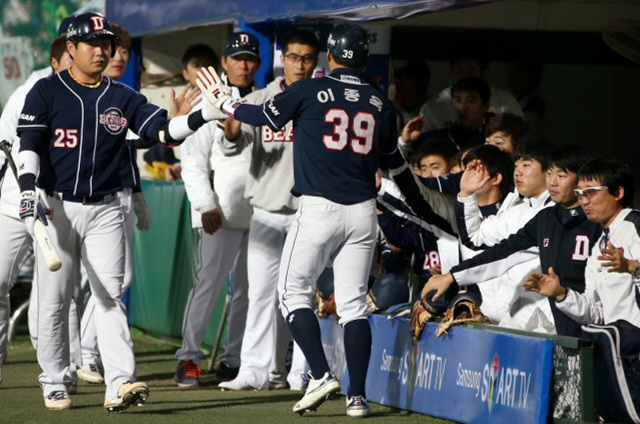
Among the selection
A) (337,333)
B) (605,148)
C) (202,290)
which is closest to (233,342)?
(202,290)

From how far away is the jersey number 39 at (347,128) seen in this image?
7137mm

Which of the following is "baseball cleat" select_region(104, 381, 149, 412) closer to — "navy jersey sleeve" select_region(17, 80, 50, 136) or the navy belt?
the navy belt

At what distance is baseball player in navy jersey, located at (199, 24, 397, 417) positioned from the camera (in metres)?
7.15

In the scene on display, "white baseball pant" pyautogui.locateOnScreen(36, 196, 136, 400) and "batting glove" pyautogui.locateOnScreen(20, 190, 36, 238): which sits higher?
"batting glove" pyautogui.locateOnScreen(20, 190, 36, 238)

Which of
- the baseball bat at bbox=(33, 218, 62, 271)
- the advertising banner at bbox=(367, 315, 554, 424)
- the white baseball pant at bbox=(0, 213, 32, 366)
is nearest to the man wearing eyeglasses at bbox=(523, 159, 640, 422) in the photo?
the advertising banner at bbox=(367, 315, 554, 424)

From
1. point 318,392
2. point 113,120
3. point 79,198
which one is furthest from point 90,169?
point 318,392

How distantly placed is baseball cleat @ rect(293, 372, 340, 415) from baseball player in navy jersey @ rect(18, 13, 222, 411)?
849 millimetres

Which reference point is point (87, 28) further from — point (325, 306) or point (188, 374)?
point (188, 374)

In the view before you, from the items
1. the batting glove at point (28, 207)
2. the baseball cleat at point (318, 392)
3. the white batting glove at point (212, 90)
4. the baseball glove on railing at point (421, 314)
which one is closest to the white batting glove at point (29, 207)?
the batting glove at point (28, 207)

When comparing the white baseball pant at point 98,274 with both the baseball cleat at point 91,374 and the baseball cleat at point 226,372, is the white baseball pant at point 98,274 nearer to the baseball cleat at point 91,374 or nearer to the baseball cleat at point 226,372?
the baseball cleat at point 91,374

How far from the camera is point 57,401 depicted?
7.35m

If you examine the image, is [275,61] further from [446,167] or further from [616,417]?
[616,417]

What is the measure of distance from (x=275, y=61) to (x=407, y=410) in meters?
2.97

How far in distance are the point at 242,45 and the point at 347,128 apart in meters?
1.76
